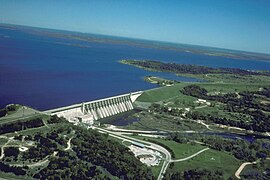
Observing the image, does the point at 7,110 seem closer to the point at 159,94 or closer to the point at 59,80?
the point at 59,80

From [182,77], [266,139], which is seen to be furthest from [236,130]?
[182,77]

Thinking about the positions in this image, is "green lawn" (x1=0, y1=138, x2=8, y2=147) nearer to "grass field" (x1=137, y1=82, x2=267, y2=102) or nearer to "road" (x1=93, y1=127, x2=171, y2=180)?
"road" (x1=93, y1=127, x2=171, y2=180)

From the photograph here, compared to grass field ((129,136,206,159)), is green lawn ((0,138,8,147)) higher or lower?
higher

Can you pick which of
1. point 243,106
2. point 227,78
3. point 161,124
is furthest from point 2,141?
point 227,78

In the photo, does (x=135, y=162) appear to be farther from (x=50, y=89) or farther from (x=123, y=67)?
(x=123, y=67)

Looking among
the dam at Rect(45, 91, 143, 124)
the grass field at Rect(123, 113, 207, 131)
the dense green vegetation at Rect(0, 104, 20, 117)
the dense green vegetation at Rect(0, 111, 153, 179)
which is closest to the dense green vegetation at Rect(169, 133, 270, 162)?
the grass field at Rect(123, 113, 207, 131)

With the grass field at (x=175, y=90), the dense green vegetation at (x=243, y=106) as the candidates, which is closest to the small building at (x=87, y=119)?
the grass field at (x=175, y=90)
